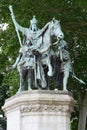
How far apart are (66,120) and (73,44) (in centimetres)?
1287

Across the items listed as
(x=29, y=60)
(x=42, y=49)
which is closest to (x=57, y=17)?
(x=42, y=49)

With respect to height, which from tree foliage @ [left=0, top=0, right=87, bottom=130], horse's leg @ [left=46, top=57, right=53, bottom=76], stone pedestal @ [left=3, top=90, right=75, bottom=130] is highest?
tree foliage @ [left=0, top=0, right=87, bottom=130]

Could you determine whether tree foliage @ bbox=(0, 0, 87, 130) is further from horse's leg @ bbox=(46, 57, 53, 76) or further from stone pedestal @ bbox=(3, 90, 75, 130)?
stone pedestal @ bbox=(3, 90, 75, 130)

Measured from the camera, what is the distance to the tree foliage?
2770cm

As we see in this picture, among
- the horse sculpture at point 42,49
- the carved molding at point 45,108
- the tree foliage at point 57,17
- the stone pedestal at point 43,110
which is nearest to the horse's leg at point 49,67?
the horse sculpture at point 42,49

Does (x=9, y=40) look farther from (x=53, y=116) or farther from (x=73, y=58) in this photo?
(x=53, y=116)

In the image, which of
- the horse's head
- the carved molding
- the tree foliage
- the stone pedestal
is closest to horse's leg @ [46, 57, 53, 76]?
the stone pedestal

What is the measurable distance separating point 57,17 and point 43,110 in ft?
33.3

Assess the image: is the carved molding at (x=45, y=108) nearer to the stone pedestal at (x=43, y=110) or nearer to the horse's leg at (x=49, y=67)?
the stone pedestal at (x=43, y=110)

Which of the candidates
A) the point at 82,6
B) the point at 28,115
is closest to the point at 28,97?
the point at 28,115

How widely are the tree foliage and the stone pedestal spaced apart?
811 centimetres

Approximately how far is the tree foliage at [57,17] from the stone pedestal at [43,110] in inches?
319

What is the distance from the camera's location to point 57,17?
28125 mm

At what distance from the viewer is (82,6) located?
1037 inches
